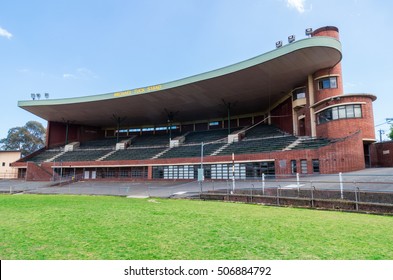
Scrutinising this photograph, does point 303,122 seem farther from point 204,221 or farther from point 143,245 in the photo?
point 143,245

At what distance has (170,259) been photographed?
4680 mm

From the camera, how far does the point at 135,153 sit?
1730 inches

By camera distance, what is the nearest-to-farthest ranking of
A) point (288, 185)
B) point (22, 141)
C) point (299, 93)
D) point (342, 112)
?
point (288, 185) < point (342, 112) < point (299, 93) < point (22, 141)

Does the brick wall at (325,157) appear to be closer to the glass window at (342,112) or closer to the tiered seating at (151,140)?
the glass window at (342,112)

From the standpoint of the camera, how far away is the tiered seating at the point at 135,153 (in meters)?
41.5

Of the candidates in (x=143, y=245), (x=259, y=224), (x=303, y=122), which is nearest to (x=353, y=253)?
(x=259, y=224)

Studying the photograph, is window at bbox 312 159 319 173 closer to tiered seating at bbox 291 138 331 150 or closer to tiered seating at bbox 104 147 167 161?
tiered seating at bbox 291 138 331 150

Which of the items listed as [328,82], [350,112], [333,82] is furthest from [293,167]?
[333,82]

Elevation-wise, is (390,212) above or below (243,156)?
below

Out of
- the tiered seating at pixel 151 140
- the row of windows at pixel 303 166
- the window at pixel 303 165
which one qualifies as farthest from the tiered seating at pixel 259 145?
the tiered seating at pixel 151 140

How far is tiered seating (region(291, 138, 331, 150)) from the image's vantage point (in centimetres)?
2522

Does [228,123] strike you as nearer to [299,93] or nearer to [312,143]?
[299,93]

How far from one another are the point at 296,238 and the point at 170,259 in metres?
3.25

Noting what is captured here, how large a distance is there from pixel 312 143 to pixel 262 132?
12876 millimetres
